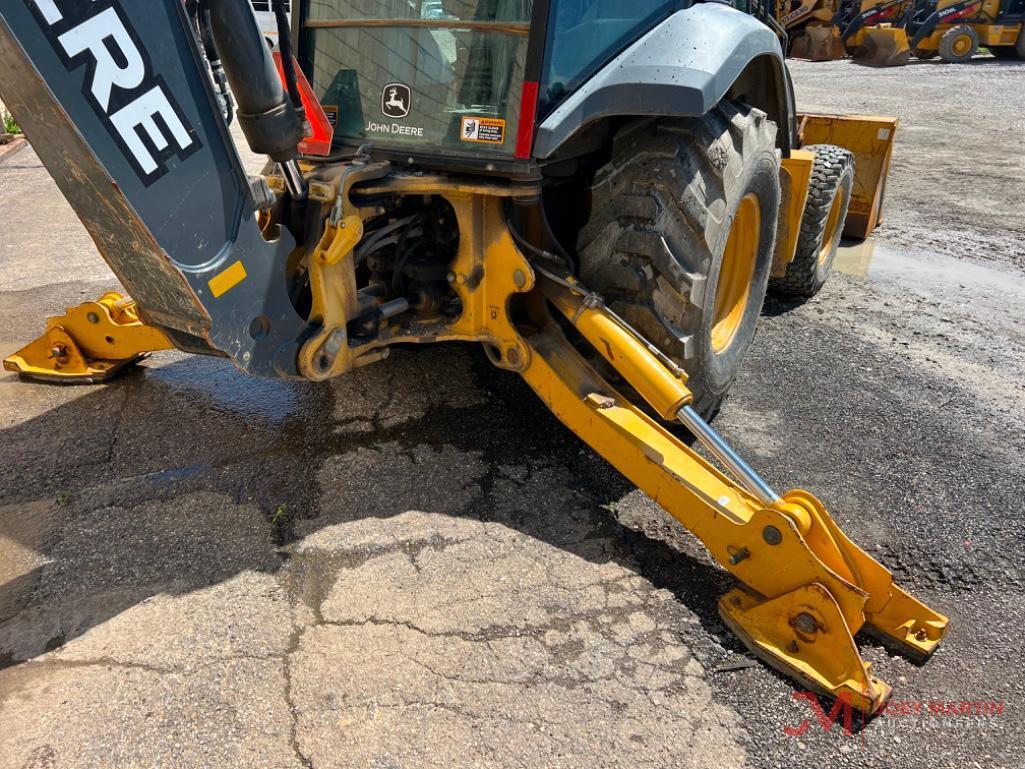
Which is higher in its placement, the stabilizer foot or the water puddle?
the stabilizer foot

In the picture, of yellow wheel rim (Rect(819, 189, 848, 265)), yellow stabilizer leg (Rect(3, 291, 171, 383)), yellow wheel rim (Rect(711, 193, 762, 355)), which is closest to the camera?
yellow wheel rim (Rect(711, 193, 762, 355))

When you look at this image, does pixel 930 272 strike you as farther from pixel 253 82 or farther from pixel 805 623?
pixel 253 82

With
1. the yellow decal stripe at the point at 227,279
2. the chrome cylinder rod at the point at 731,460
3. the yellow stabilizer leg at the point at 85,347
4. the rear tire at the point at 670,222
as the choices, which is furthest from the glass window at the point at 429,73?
the yellow stabilizer leg at the point at 85,347

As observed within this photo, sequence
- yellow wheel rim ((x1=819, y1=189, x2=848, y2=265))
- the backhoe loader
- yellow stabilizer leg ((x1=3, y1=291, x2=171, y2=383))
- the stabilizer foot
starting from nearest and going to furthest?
the backhoe loader, the stabilizer foot, yellow stabilizer leg ((x1=3, y1=291, x2=171, y2=383)), yellow wheel rim ((x1=819, y1=189, x2=848, y2=265))

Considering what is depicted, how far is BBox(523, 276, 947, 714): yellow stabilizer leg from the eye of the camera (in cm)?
203

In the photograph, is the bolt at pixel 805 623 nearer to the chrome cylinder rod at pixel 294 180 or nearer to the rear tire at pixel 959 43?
the chrome cylinder rod at pixel 294 180

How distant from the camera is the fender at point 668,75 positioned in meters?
2.25

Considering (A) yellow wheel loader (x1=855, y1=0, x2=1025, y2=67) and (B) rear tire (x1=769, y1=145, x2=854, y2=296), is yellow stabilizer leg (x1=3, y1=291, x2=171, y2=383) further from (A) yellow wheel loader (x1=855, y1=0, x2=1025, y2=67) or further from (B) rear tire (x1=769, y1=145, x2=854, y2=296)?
(A) yellow wheel loader (x1=855, y1=0, x2=1025, y2=67)

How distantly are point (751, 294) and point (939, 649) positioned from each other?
68.1 inches

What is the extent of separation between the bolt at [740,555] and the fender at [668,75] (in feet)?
4.34

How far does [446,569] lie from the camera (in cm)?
240

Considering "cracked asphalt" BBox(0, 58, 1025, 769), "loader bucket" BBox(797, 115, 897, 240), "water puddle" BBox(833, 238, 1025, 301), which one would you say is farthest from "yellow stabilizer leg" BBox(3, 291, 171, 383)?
"loader bucket" BBox(797, 115, 897, 240)

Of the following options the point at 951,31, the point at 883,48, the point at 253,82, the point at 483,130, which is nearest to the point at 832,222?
the point at 483,130

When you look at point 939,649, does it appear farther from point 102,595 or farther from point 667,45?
point 102,595
